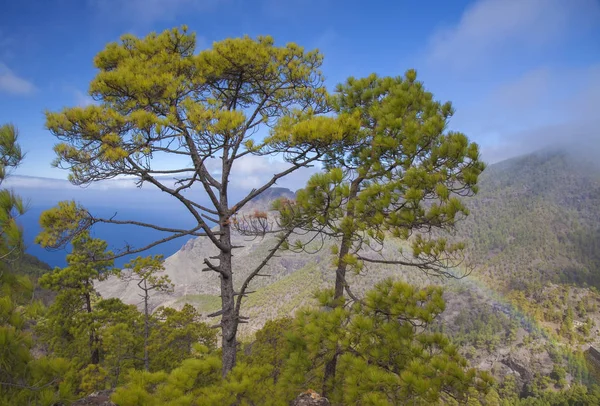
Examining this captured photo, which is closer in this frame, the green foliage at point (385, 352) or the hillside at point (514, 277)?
the green foliage at point (385, 352)

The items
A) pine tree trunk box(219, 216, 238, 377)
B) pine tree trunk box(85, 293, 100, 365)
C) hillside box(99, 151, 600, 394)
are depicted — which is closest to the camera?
pine tree trunk box(219, 216, 238, 377)

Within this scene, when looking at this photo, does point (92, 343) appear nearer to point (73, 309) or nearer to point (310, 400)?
point (73, 309)

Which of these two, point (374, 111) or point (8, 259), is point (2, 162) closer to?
point (8, 259)

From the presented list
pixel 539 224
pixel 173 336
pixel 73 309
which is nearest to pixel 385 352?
pixel 173 336

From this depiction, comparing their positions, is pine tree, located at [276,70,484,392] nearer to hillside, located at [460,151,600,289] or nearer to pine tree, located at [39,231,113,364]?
pine tree, located at [39,231,113,364]

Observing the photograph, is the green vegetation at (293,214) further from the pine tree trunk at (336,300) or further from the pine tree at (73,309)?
the pine tree at (73,309)

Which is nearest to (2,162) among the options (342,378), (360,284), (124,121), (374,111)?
(124,121)

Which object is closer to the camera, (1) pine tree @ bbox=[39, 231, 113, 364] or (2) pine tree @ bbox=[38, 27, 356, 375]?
(2) pine tree @ bbox=[38, 27, 356, 375]

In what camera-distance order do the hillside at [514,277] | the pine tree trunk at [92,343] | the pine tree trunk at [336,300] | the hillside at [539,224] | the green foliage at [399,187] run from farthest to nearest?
the hillside at [539,224], the hillside at [514,277], the pine tree trunk at [92,343], the pine tree trunk at [336,300], the green foliage at [399,187]

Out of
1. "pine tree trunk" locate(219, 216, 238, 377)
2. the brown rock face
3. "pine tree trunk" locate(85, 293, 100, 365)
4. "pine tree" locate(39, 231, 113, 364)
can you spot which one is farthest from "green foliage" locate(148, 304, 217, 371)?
the brown rock face

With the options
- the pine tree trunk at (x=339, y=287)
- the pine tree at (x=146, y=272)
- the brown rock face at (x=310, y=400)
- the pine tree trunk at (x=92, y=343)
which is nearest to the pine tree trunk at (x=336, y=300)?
the pine tree trunk at (x=339, y=287)

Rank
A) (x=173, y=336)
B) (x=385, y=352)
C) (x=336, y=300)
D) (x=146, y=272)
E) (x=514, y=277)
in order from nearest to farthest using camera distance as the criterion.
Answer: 1. (x=385, y=352)
2. (x=336, y=300)
3. (x=146, y=272)
4. (x=173, y=336)
5. (x=514, y=277)

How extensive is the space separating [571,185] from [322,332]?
22077 cm

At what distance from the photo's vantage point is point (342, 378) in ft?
14.6
